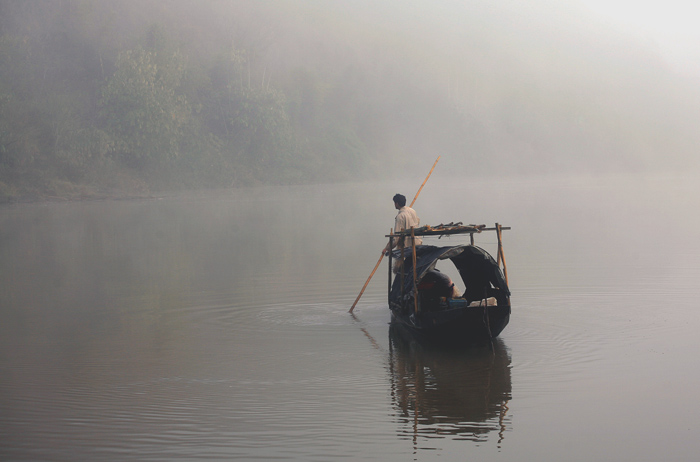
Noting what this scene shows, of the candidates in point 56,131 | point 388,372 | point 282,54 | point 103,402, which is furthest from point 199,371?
point 282,54

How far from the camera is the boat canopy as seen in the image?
8.94 m

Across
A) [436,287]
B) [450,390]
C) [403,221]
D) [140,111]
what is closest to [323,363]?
[450,390]

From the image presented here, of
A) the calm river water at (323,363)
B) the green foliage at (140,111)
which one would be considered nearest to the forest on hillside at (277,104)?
the green foliage at (140,111)

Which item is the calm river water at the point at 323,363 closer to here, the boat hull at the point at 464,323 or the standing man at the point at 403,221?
the boat hull at the point at 464,323

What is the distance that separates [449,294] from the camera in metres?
9.50

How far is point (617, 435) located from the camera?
Answer: 6141mm

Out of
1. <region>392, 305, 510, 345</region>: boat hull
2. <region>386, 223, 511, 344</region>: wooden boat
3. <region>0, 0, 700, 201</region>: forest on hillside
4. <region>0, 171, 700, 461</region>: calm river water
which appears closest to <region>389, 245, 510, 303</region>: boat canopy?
<region>386, 223, 511, 344</region>: wooden boat

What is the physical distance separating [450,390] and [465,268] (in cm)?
273

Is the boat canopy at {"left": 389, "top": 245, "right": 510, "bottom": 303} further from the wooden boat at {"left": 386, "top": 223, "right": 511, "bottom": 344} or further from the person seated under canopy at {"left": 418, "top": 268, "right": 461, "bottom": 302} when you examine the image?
the person seated under canopy at {"left": 418, "top": 268, "right": 461, "bottom": 302}

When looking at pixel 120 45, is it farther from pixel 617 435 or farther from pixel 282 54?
pixel 617 435

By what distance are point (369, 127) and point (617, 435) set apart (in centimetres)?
6957

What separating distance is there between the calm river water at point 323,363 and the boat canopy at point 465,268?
65 centimetres

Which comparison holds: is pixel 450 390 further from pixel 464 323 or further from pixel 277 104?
pixel 277 104

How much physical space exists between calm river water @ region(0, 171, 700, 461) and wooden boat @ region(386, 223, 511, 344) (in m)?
0.26
